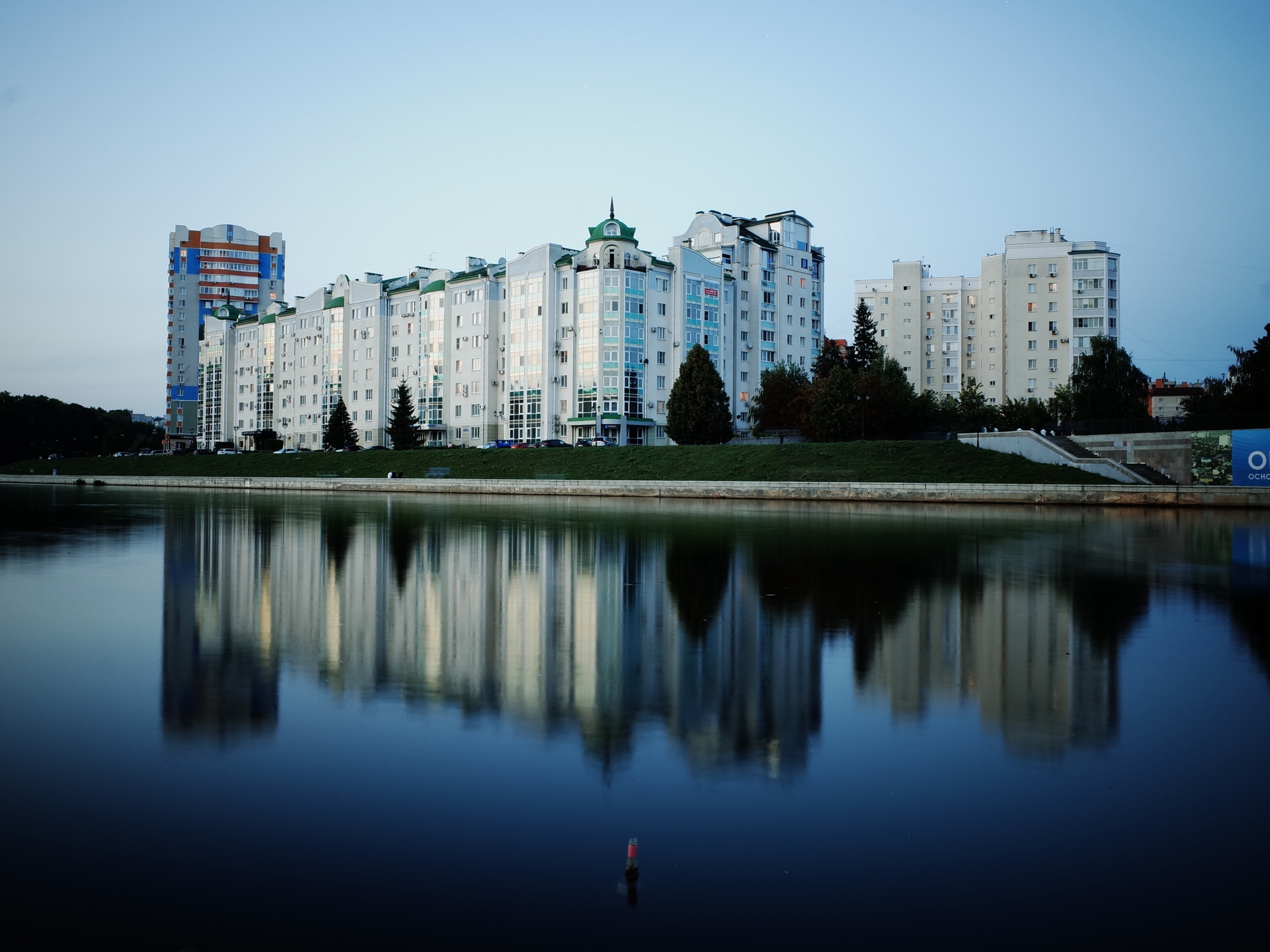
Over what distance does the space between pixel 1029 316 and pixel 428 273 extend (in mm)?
68121

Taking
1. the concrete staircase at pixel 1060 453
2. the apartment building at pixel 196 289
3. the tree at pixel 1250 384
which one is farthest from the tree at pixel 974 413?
the apartment building at pixel 196 289

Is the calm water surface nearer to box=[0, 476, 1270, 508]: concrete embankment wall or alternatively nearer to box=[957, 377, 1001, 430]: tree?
box=[0, 476, 1270, 508]: concrete embankment wall

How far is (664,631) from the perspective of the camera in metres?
12.1

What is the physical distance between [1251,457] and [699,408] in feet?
107

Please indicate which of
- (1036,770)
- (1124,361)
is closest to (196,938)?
(1036,770)

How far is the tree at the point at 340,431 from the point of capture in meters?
88.0

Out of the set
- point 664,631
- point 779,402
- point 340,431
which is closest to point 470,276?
point 340,431

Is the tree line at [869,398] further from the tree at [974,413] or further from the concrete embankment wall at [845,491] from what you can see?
the concrete embankment wall at [845,491]

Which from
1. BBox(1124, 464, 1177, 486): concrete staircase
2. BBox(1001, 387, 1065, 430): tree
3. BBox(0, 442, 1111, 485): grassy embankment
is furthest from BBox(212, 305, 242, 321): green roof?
BBox(1124, 464, 1177, 486): concrete staircase

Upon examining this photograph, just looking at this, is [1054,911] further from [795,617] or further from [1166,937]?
[795,617]

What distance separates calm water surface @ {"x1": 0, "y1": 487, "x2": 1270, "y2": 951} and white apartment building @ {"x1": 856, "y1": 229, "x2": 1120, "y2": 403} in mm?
99255

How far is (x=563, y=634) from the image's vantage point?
11875 millimetres

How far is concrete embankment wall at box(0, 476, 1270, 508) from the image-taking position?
43438 millimetres

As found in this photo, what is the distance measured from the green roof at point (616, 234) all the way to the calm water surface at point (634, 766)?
67.5 metres
